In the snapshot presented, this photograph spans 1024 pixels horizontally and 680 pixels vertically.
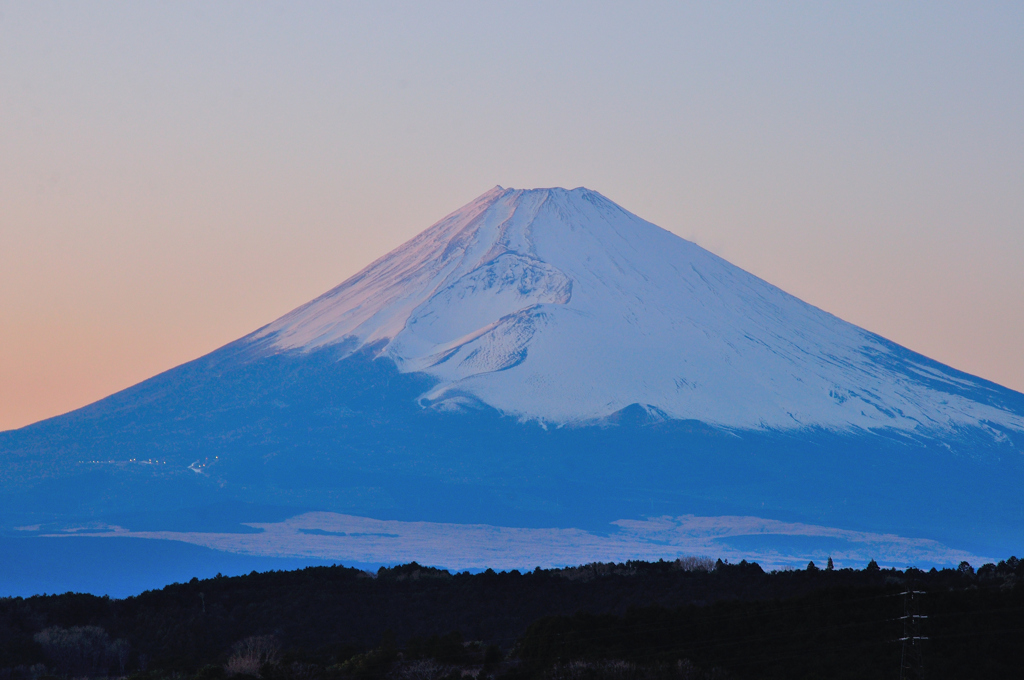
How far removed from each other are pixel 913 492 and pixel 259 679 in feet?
309

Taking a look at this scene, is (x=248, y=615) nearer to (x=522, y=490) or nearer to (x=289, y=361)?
(x=522, y=490)

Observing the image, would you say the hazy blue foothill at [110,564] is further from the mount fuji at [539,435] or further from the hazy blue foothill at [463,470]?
the hazy blue foothill at [463,470]

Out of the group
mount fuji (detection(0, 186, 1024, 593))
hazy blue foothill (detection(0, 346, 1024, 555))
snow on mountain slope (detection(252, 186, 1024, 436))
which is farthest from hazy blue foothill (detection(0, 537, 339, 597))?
snow on mountain slope (detection(252, 186, 1024, 436))

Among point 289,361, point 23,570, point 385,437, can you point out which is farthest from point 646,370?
point 23,570

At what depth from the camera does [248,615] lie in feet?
138

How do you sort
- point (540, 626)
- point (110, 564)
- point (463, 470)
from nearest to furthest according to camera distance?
point (540, 626) → point (110, 564) → point (463, 470)

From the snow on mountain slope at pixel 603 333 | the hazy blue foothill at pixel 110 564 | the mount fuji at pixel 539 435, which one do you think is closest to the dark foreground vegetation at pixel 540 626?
the hazy blue foothill at pixel 110 564

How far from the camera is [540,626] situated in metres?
31.6

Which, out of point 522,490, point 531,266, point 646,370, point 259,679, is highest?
point 531,266

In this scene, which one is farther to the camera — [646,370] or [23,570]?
[646,370]

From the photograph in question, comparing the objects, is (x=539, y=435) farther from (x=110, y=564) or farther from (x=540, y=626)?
(x=540, y=626)

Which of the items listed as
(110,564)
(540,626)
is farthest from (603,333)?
(540,626)

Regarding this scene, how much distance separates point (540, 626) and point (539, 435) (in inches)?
3461

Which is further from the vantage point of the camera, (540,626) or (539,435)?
(539,435)
